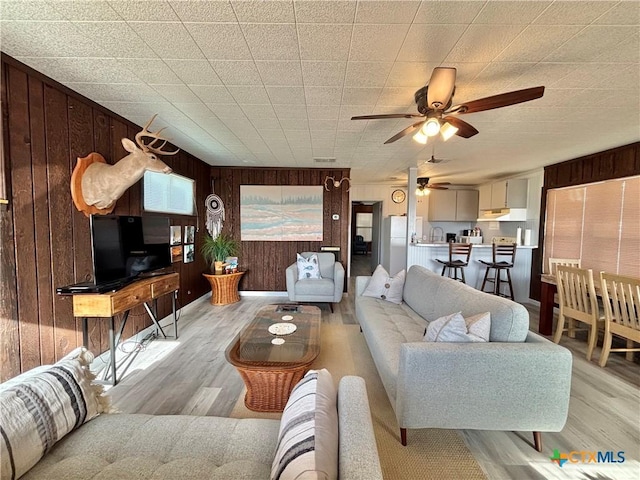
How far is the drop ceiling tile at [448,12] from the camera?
1.43 metres

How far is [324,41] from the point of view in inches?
68.1

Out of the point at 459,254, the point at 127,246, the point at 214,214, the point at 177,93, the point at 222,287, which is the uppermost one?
the point at 177,93

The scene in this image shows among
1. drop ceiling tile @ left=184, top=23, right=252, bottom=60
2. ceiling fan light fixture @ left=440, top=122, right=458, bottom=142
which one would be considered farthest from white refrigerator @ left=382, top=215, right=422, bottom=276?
drop ceiling tile @ left=184, top=23, right=252, bottom=60

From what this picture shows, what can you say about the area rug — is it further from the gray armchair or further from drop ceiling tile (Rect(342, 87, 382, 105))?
drop ceiling tile (Rect(342, 87, 382, 105))

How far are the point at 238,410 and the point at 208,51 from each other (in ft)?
8.32

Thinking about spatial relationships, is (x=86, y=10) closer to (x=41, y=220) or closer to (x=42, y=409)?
(x=41, y=220)

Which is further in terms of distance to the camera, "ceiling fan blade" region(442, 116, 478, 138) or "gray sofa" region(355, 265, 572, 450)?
"ceiling fan blade" region(442, 116, 478, 138)

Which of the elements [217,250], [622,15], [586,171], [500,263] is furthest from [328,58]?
[586,171]

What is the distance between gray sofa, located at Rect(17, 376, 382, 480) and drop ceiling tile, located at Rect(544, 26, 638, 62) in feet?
7.83

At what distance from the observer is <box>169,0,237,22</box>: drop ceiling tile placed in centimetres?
145

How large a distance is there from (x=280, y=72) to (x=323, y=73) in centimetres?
33

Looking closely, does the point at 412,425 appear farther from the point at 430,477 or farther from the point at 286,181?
the point at 286,181

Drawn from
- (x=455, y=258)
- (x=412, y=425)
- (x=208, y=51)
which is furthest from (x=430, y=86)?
(x=455, y=258)

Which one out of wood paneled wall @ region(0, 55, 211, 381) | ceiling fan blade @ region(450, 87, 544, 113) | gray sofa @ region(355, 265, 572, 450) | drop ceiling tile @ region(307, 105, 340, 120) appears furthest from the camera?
drop ceiling tile @ region(307, 105, 340, 120)
